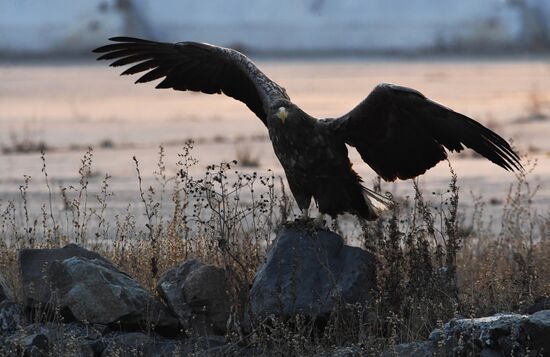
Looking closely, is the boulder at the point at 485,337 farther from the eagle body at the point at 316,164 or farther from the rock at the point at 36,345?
the rock at the point at 36,345

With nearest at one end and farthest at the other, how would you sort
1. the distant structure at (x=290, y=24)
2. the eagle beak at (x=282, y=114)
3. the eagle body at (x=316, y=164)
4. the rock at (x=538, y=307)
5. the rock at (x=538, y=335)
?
the rock at (x=538, y=335), the rock at (x=538, y=307), the eagle beak at (x=282, y=114), the eagle body at (x=316, y=164), the distant structure at (x=290, y=24)

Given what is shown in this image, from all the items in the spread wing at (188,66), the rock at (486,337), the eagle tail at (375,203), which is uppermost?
the spread wing at (188,66)

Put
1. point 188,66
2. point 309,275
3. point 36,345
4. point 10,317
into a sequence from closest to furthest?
point 36,345, point 10,317, point 309,275, point 188,66

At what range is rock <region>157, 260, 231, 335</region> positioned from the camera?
9.59m

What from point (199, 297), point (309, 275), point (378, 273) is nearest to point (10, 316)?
point (199, 297)

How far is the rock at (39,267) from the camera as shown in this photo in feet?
31.5

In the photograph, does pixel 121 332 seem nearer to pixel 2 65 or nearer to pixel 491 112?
pixel 491 112

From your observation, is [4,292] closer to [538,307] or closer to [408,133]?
[408,133]

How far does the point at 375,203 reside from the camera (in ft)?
35.1

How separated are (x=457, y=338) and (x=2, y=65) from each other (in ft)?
162

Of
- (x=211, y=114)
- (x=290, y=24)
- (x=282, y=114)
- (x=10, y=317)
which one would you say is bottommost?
(x=10, y=317)

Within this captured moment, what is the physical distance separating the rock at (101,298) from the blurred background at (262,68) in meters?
6.06

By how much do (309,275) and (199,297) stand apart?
76cm

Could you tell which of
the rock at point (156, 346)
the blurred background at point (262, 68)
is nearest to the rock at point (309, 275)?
the rock at point (156, 346)
